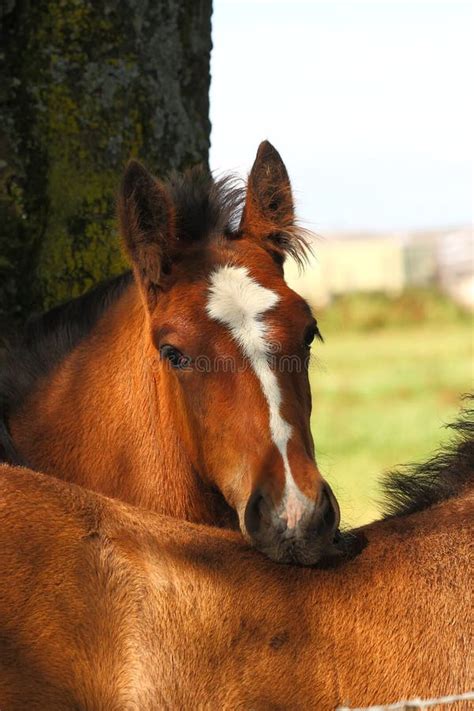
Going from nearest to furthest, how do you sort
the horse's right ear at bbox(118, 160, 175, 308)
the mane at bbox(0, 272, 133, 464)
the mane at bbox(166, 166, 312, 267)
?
the horse's right ear at bbox(118, 160, 175, 308)
the mane at bbox(166, 166, 312, 267)
the mane at bbox(0, 272, 133, 464)

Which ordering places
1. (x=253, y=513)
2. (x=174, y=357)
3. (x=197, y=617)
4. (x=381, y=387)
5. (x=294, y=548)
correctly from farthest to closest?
(x=381, y=387) < (x=174, y=357) < (x=253, y=513) < (x=294, y=548) < (x=197, y=617)

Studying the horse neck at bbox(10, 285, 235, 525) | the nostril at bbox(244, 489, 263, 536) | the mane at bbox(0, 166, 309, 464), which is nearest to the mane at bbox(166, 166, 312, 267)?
the mane at bbox(0, 166, 309, 464)

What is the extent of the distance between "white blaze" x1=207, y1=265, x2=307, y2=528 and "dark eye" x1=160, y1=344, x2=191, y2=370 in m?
0.20

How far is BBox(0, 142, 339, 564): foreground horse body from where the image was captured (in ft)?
12.5

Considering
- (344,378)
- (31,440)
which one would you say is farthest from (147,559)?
(344,378)

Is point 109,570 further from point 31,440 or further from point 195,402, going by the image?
point 31,440

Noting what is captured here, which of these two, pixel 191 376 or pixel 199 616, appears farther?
pixel 191 376

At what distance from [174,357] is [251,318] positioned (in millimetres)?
347

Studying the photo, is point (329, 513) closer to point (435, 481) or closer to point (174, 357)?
point (435, 481)

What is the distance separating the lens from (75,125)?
5.49 meters

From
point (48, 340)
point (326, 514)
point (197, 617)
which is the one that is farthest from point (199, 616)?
point (48, 340)

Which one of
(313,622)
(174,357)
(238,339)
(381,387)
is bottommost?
(381,387)

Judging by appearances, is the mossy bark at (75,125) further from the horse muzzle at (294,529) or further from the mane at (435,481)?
the horse muzzle at (294,529)

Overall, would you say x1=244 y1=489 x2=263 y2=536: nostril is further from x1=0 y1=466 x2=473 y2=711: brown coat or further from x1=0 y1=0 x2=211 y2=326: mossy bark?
x1=0 y1=0 x2=211 y2=326: mossy bark
